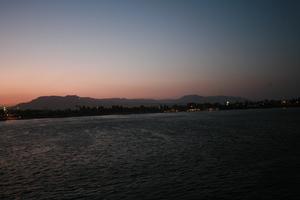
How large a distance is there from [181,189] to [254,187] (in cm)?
539

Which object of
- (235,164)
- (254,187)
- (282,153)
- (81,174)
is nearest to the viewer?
(254,187)

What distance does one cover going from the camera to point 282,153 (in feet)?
145

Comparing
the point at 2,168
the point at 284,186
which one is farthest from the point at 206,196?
the point at 2,168

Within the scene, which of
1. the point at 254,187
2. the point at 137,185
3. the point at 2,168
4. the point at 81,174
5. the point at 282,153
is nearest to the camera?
the point at 254,187

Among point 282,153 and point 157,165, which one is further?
point 282,153

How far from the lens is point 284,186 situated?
27.0 m

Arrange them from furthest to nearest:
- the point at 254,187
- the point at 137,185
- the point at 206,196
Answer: the point at 137,185 < the point at 254,187 < the point at 206,196

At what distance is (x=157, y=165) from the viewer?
128 feet

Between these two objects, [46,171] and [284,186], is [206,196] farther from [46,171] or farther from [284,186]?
[46,171]

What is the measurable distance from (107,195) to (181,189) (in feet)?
18.2

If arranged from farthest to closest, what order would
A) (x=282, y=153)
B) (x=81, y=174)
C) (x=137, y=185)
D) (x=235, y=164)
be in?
(x=282, y=153) → (x=235, y=164) → (x=81, y=174) → (x=137, y=185)

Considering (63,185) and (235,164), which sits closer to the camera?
(63,185)

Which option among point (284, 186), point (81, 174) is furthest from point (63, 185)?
point (284, 186)

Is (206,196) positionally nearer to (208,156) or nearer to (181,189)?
(181,189)
